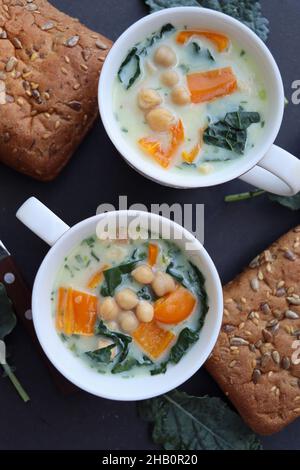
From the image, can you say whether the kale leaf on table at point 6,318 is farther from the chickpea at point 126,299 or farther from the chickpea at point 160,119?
the chickpea at point 160,119

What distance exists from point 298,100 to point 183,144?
2.21 ft

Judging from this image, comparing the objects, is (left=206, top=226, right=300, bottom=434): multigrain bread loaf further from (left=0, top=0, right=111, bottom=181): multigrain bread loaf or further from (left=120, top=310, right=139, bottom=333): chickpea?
(left=0, top=0, right=111, bottom=181): multigrain bread loaf

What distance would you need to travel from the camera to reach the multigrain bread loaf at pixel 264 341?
7.89 ft

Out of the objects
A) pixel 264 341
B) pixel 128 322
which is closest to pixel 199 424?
pixel 264 341

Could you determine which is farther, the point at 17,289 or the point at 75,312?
the point at 17,289

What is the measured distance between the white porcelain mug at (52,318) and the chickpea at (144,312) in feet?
0.59

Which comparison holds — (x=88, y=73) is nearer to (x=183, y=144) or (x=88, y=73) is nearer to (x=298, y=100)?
(x=183, y=144)

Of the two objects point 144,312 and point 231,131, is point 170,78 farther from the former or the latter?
point 144,312

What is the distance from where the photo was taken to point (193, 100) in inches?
84.6

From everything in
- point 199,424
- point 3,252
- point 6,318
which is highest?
point 3,252

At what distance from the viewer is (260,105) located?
7.14ft

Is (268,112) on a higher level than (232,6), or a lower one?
lower

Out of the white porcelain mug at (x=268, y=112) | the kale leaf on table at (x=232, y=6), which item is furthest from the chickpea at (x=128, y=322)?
the kale leaf on table at (x=232, y=6)

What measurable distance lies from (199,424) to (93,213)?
2.97 feet
